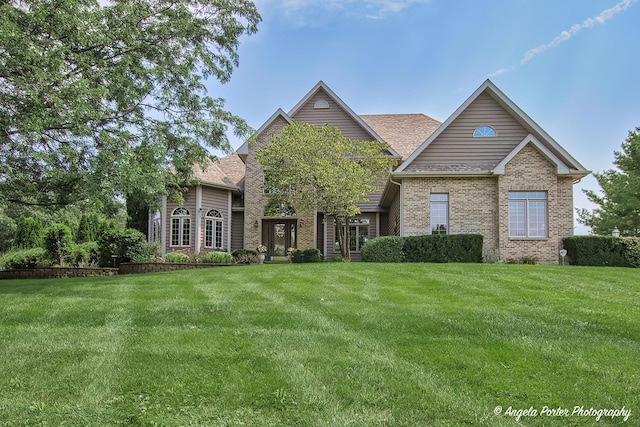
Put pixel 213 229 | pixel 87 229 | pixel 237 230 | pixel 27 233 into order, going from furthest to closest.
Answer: pixel 87 229 < pixel 237 230 < pixel 27 233 < pixel 213 229

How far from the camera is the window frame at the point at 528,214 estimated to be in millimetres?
16672

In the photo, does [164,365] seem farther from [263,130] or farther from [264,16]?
[263,130]

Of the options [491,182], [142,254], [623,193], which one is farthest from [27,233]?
[623,193]

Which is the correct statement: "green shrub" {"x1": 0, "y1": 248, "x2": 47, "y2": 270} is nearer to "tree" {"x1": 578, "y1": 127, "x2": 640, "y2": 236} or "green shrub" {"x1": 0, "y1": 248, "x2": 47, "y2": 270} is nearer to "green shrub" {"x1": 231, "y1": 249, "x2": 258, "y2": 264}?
"green shrub" {"x1": 231, "y1": 249, "x2": 258, "y2": 264}

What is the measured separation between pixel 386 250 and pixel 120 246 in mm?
10261

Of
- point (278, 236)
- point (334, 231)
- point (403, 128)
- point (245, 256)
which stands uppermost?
point (403, 128)

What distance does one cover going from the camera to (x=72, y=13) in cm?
930

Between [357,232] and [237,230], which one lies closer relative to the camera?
[357,232]

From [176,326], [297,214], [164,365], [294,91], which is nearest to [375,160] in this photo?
[297,214]

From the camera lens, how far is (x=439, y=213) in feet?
57.1

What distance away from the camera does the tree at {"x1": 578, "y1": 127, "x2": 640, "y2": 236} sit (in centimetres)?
2783

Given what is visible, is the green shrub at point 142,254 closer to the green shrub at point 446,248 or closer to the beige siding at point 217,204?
the beige siding at point 217,204

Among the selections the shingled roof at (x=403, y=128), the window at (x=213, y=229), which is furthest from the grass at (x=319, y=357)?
the shingled roof at (x=403, y=128)

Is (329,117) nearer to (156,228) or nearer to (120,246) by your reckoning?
(156,228)
